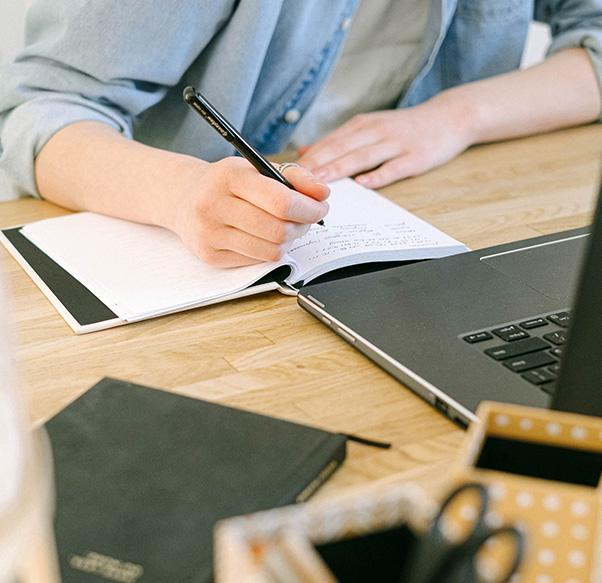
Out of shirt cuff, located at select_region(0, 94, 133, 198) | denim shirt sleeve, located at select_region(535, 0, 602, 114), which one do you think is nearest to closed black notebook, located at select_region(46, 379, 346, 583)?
shirt cuff, located at select_region(0, 94, 133, 198)

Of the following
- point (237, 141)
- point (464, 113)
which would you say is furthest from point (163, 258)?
point (464, 113)

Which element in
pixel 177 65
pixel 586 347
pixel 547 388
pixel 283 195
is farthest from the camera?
pixel 177 65

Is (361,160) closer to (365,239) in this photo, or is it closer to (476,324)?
(365,239)

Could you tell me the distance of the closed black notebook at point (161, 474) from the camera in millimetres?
507

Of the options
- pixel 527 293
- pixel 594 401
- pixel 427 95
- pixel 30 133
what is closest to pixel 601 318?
pixel 594 401

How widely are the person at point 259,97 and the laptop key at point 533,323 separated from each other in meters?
0.22

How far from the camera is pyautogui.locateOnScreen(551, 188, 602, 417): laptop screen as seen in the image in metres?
0.51

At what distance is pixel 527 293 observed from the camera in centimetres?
83

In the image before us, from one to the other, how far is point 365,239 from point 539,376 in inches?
11.5

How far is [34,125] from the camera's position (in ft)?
3.65

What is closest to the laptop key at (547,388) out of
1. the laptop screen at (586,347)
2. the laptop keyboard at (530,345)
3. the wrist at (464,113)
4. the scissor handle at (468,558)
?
the laptop keyboard at (530,345)

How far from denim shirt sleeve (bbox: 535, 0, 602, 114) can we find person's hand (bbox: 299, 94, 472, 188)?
0.91ft

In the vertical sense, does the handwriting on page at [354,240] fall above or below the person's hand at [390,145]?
below

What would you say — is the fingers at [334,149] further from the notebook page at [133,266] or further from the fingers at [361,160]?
the notebook page at [133,266]
